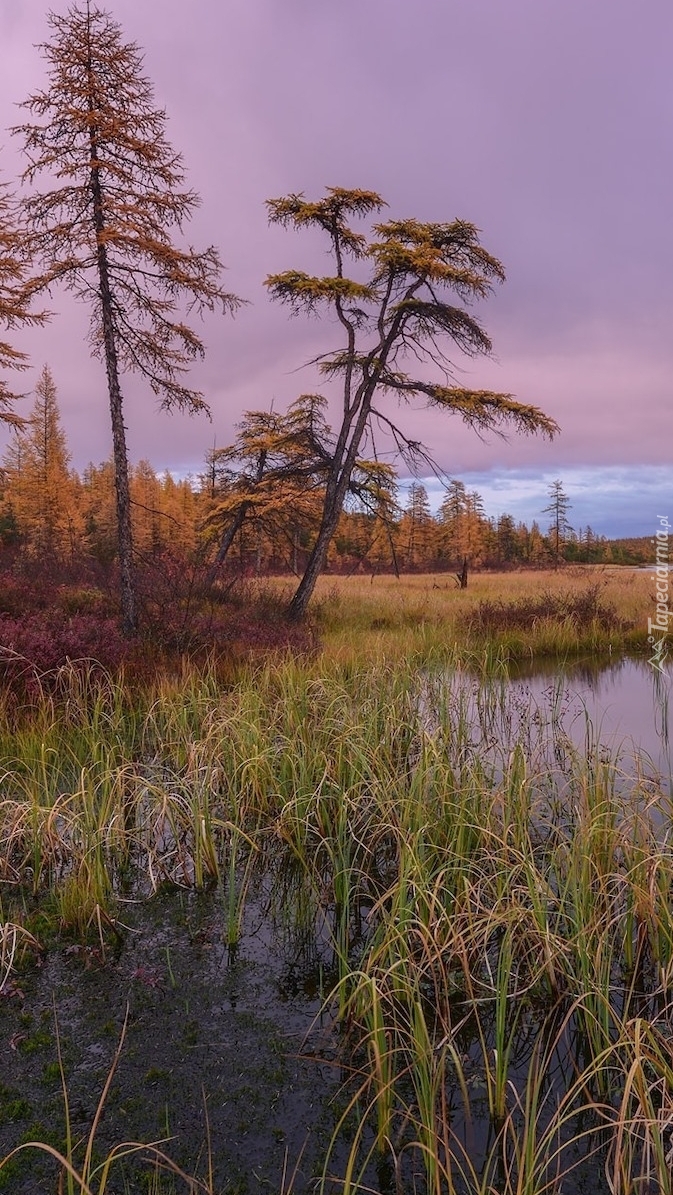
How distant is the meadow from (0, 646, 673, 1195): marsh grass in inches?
0.9

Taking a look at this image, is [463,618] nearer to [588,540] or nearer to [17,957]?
[17,957]

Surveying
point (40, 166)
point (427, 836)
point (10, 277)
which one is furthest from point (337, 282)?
point (427, 836)

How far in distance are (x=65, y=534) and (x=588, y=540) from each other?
8100 centimetres

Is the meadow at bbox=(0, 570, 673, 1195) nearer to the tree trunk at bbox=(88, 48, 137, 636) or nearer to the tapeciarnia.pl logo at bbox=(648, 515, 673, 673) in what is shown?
the tree trunk at bbox=(88, 48, 137, 636)

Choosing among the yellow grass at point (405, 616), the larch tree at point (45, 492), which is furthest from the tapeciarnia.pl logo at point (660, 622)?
the larch tree at point (45, 492)

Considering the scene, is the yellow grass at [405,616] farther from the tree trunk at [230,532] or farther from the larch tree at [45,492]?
the larch tree at [45,492]

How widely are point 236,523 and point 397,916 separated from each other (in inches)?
657

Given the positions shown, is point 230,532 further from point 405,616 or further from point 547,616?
point 547,616

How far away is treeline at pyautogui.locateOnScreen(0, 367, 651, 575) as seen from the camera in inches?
719

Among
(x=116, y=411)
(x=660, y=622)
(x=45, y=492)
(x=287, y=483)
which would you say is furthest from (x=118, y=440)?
(x=45, y=492)

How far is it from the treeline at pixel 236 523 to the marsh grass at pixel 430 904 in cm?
541

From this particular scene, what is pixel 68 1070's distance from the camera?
3014 millimetres

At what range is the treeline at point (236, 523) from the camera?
1827 centimetres

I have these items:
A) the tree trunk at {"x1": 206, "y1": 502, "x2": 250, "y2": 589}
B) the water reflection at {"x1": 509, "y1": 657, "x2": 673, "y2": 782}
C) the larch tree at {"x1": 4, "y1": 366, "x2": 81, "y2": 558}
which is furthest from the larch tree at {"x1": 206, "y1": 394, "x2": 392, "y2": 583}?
the larch tree at {"x1": 4, "y1": 366, "x2": 81, "y2": 558}
